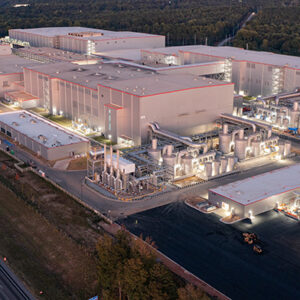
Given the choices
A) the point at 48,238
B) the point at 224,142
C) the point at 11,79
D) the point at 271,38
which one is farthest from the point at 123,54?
the point at 48,238

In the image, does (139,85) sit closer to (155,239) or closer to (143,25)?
(155,239)

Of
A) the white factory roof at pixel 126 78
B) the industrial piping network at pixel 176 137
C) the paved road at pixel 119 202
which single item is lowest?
the paved road at pixel 119 202

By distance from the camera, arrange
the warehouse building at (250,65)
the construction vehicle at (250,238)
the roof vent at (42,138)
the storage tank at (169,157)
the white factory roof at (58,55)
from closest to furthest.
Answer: the construction vehicle at (250,238), the storage tank at (169,157), the roof vent at (42,138), the warehouse building at (250,65), the white factory roof at (58,55)

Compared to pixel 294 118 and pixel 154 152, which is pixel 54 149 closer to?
pixel 154 152

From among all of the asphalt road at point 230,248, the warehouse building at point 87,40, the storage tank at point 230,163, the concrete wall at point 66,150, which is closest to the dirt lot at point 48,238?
the asphalt road at point 230,248

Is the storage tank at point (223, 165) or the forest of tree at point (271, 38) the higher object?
the forest of tree at point (271, 38)

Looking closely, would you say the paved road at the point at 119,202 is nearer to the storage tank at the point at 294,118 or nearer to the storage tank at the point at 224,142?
the storage tank at the point at 224,142

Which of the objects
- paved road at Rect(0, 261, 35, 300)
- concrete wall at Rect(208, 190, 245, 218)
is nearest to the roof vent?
concrete wall at Rect(208, 190, 245, 218)
